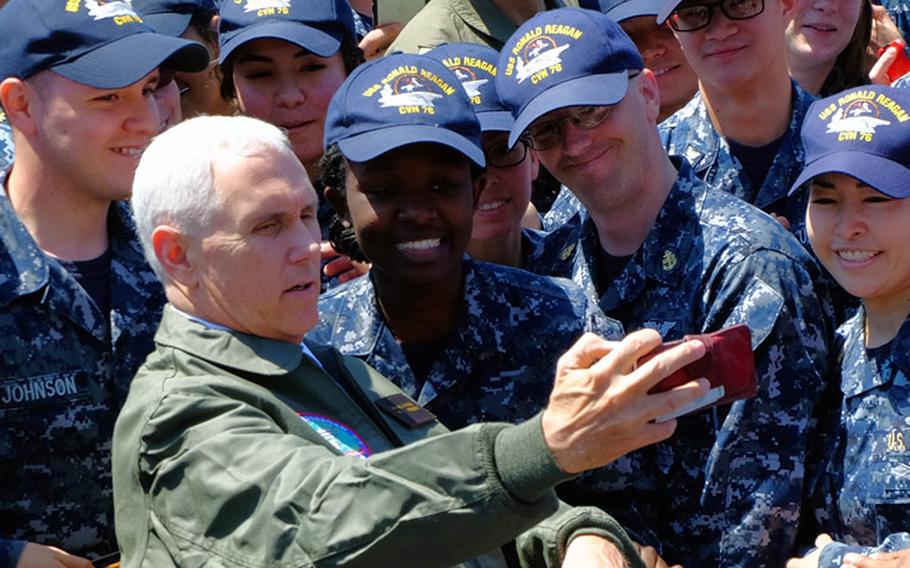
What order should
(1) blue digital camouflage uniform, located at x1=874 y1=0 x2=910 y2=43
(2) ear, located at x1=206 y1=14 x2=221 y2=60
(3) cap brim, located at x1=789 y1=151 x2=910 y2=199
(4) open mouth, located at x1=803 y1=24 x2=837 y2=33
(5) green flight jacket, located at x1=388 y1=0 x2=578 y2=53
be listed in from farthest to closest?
(1) blue digital camouflage uniform, located at x1=874 y1=0 x2=910 y2=43, (2) ear, located at x1=206 y1=14 x2=221 y2=60, (5) green flight jacket, located at x1=388 y1=0 x2=578 y2=53, (4) open mouth, located at x1=803 y1=24 x2=837 y2=33, (3) cap brim, located at x1=789 y1=151 x2=910 y2=199

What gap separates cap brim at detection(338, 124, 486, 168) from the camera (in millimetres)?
3748

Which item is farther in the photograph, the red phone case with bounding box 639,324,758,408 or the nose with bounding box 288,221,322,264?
the nose with bounding box 288,221,322,264

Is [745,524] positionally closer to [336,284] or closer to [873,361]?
[873,361]

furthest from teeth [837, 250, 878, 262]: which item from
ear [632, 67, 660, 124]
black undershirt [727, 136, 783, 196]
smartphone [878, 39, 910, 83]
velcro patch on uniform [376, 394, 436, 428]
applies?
smartphone [878, 39, 910, 83]

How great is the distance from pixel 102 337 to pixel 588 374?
6.13 ft

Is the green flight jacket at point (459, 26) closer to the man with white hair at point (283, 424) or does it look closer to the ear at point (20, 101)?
the ear at point (20, 101)

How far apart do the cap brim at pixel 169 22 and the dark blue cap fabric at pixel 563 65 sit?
1.65 metres

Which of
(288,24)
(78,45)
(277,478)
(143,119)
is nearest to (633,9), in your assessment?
(288,24)

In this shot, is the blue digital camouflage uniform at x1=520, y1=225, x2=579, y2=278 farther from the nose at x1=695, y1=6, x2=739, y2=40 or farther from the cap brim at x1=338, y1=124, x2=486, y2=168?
the nose at x1=695, y1=6, x2=739, y2=40

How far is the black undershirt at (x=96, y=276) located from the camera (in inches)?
156

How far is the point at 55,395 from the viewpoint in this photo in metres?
3.80

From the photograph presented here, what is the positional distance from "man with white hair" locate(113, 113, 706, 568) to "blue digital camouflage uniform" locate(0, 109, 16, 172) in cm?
126

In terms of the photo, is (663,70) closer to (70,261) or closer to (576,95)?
(576,95)

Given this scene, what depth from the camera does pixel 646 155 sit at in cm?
409
